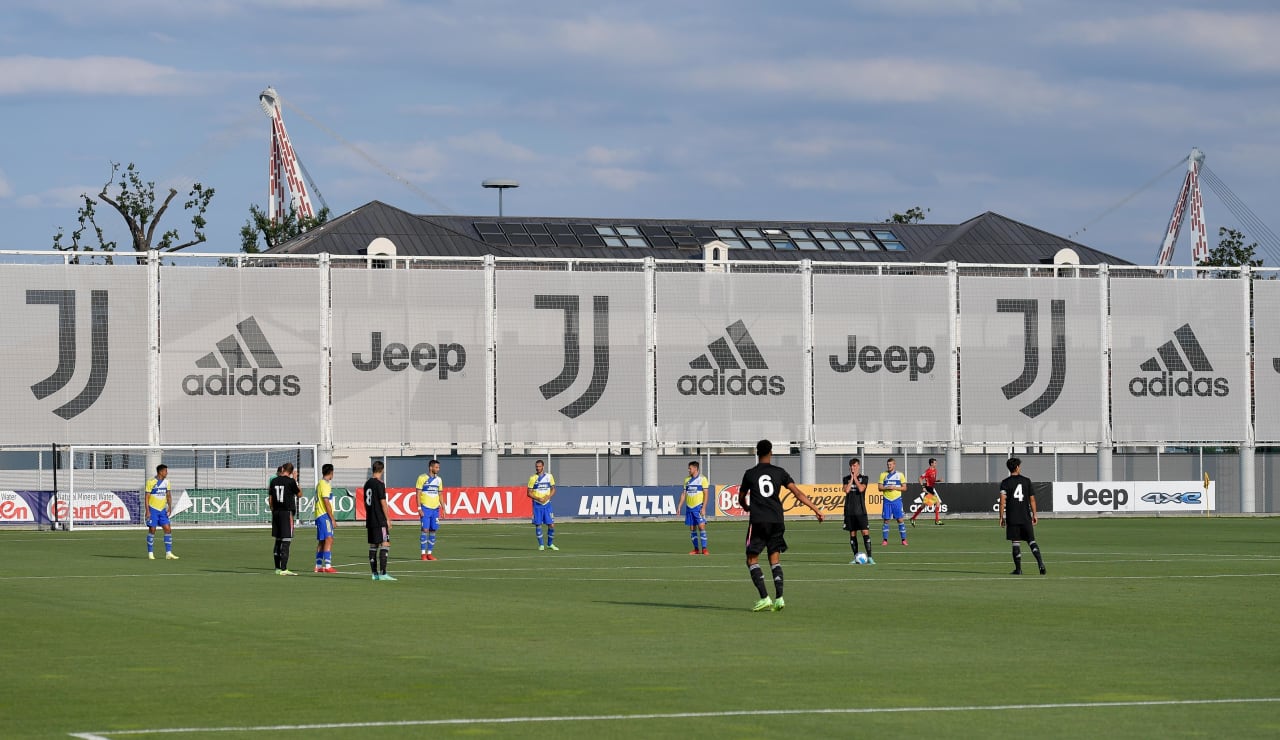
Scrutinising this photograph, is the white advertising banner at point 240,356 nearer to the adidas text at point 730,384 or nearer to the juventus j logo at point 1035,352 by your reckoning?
the adidas text at point 730,384

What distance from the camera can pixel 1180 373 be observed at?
2808 inches

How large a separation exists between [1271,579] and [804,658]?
46.5 ft

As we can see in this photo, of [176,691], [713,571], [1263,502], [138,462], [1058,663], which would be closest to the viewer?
[176,691]

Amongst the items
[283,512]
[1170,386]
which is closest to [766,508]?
[283,512]

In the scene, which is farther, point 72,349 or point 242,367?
point 242,367

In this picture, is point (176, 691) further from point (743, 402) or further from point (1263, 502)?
point (1263, 502)

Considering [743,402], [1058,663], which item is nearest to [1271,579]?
[1058,663]

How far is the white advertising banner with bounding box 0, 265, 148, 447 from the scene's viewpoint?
202 ft

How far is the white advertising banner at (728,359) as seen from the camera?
6694 centimetres

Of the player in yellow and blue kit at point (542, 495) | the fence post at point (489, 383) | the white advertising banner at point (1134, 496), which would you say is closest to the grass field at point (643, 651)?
the player in yellow and blue kit at point (542, 495)

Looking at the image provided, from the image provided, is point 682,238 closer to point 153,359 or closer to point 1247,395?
point 1247,395

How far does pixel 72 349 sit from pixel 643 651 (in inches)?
1978

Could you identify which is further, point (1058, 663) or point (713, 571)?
point (713, 571)

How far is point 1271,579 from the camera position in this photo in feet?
88.8
